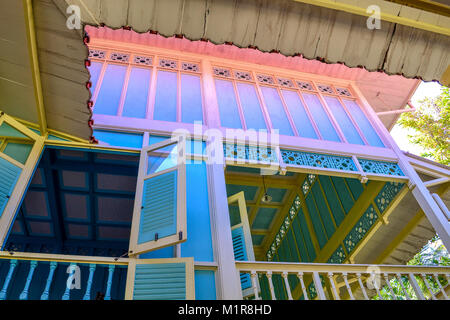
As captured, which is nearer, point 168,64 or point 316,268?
point 316,268

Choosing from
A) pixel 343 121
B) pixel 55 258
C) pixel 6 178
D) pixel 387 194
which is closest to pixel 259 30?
pixel 55 258

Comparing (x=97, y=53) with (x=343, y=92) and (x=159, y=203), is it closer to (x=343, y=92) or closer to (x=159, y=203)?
(x=159, y=203)

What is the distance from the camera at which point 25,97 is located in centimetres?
404

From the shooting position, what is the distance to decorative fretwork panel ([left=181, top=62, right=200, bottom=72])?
675 cm

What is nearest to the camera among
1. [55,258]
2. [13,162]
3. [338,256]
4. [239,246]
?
[55,258]

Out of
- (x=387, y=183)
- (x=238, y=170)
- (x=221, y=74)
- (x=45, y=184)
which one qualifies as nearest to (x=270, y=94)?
(x=221, y=74)

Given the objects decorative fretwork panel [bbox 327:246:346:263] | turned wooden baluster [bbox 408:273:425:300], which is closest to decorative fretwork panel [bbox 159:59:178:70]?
decorative fretwork panel [bbox 327:246:346:263]

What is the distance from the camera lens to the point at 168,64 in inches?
265

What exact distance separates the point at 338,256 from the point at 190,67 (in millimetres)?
4639

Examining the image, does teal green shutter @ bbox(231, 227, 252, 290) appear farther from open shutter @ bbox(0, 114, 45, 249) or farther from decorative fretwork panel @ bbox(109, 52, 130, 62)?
decorative fretwork panel @ bbox(109, 52, 130, 62)

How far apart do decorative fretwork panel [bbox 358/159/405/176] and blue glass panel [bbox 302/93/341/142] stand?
25.1 inches

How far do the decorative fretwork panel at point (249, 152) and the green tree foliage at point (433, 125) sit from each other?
20.6 ft

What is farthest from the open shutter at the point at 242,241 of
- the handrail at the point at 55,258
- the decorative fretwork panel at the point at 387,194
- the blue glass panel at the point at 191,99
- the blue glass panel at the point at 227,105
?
the decorative fretwork panel at the point at 387,194

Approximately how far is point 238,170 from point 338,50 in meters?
4.21
